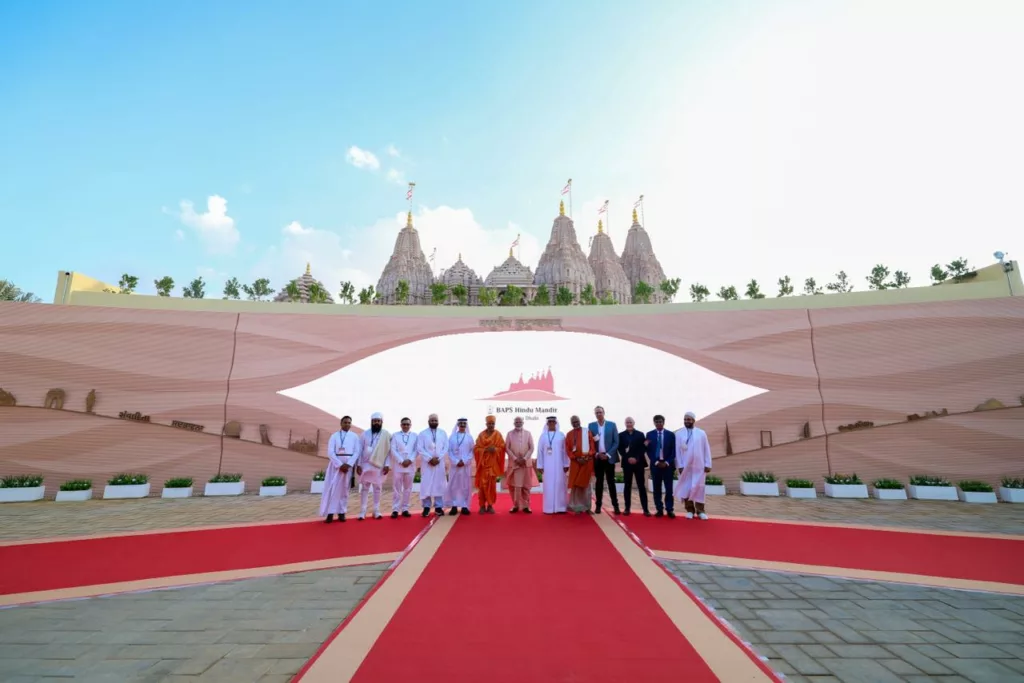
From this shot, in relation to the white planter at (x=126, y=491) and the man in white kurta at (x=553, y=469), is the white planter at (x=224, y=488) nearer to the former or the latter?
the white planter at (x=126, y=491)

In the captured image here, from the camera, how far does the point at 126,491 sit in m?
9.57

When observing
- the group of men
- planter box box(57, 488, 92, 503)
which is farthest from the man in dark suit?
planter box box(57, 488, 92, 503)

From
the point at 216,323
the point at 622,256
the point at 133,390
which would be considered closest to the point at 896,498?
the point at 216,323

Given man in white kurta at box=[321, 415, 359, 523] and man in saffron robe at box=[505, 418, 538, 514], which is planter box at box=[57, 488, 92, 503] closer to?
man in white kurta at box=[321, 415, 359, 523]

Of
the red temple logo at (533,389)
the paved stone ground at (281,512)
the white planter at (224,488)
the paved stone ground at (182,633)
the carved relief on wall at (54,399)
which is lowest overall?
the paved stone ground at (281,512)

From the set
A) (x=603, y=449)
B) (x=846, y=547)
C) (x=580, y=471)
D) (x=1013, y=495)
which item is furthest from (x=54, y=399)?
(x=1013, y=495)

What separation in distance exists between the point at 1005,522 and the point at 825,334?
15.9 ft

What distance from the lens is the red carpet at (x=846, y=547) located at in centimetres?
Answer: 444

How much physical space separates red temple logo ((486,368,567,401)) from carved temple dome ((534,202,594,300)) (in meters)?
28.2

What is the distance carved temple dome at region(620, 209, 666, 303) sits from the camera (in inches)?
1713

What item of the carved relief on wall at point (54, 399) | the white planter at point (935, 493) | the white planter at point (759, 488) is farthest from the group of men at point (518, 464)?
the carved relief on wall at point (54, 399)

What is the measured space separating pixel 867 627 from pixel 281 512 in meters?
8.21

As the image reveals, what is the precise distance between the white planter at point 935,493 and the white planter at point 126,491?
17268 millimetres

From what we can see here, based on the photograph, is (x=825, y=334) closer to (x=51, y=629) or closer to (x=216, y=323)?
(x=51, y=629)
